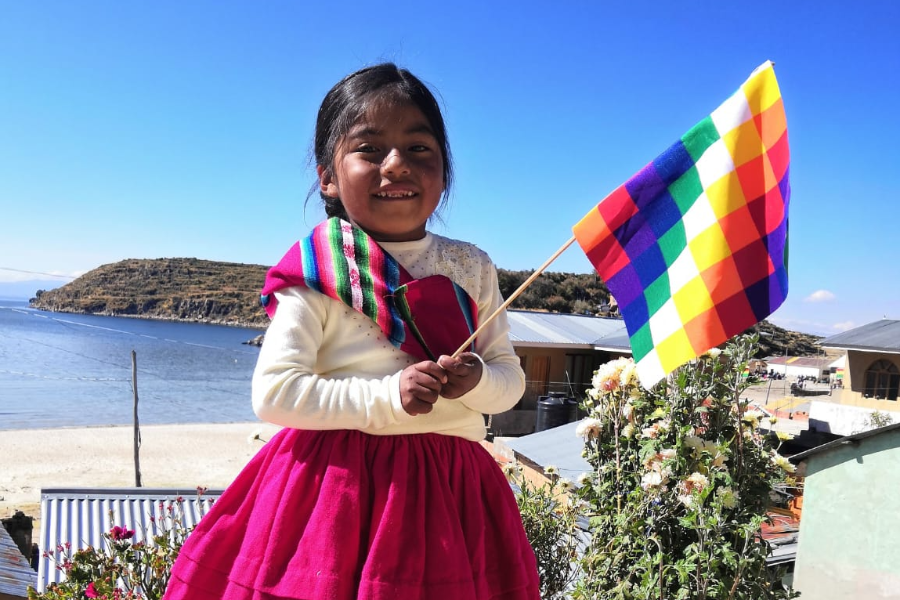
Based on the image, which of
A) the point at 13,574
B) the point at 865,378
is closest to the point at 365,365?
the point at 13,574

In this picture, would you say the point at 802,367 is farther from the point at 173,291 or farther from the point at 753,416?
the point at 173,291

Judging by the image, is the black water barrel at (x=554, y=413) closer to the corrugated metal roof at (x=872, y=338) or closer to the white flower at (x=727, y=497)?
the corrugated metal roof at (x=872, y=338)

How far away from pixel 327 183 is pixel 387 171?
23cm

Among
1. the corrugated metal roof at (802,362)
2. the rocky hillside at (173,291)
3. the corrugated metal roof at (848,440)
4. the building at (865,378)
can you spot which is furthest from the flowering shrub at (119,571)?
the rocky hillside at (173,291)

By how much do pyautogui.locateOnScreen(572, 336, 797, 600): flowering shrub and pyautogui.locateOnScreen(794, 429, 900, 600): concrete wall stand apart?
1.64m

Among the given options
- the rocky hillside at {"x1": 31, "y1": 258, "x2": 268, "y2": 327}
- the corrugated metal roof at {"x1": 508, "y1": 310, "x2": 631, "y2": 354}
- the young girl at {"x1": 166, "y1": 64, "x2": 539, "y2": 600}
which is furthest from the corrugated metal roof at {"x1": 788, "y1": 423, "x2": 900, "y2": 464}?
the rocky hillside at {"x1": 31, "y1": 258, "x2": 268, "y2": 327}

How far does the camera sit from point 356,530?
4.11ft

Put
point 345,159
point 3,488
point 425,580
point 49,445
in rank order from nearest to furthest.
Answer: point 425,580
point 345,159
point 3,488
point 49,445

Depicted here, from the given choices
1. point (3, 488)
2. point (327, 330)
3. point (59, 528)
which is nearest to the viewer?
point (327, 330)

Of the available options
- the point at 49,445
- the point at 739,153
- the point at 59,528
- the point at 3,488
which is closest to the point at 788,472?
the point at 739,153

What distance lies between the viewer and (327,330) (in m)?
1.42

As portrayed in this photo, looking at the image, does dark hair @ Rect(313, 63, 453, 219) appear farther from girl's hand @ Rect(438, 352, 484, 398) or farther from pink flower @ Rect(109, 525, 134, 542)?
pink flower @ Rect(109, 525, 134, 542)

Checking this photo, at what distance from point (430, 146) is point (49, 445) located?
27.2 meters

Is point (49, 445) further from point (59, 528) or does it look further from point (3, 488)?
point (59, 528)
